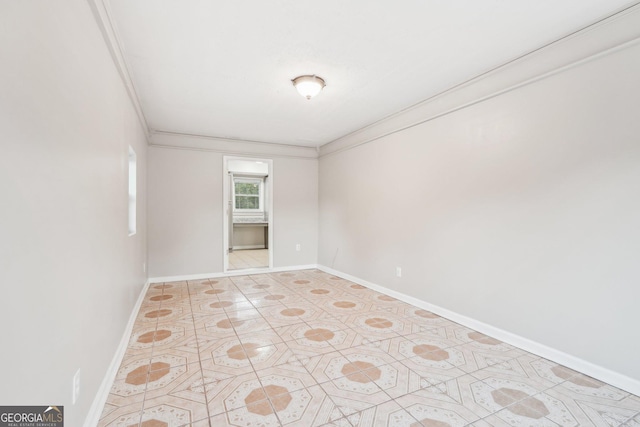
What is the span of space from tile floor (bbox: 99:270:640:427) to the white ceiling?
2.41 metres

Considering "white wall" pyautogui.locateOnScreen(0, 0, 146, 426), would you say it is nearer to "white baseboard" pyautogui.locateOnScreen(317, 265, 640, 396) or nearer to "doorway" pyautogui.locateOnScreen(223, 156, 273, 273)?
"white baseboard" pyautogui.locateOnScreen(317, 265, 640, 396)

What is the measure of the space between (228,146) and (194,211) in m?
1.25

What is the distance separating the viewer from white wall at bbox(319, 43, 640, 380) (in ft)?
6.37

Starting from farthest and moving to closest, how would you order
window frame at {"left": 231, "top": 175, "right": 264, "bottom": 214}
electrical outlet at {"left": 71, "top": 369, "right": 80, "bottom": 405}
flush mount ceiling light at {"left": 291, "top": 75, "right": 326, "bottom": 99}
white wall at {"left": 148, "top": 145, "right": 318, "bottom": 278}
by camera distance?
window frame at {"left": 231, "top": 175, "right": 264, "bottom": 214} < white wall at {"left": 148, "top": 145, "right": 318, "bottom": 278} < flush mount ceiling light at {"left": 291, "top": 75, "right": 326, "bottom": 99} < electrical outlet at {"left": 71, "top": 369, "right": 80, "bottom": 405}

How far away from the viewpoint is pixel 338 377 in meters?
2.05

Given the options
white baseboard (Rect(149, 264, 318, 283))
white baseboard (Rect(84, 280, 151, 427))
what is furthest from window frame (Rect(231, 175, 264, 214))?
white baseboard (Rect(84, 280, 151, 427))

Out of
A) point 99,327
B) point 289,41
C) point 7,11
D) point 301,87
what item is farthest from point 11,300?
point 301,87

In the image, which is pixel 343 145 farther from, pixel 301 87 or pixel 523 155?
pixel 523 155

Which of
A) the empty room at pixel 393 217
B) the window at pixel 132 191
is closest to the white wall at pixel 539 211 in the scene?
the empty room at pixel 393 217

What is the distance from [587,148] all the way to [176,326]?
377cm

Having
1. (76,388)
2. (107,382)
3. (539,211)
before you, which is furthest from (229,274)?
(539,211)

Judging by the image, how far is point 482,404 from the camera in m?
1.77

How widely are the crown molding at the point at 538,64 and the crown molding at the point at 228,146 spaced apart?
7.69 ft

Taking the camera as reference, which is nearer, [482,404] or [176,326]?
[482,404]
